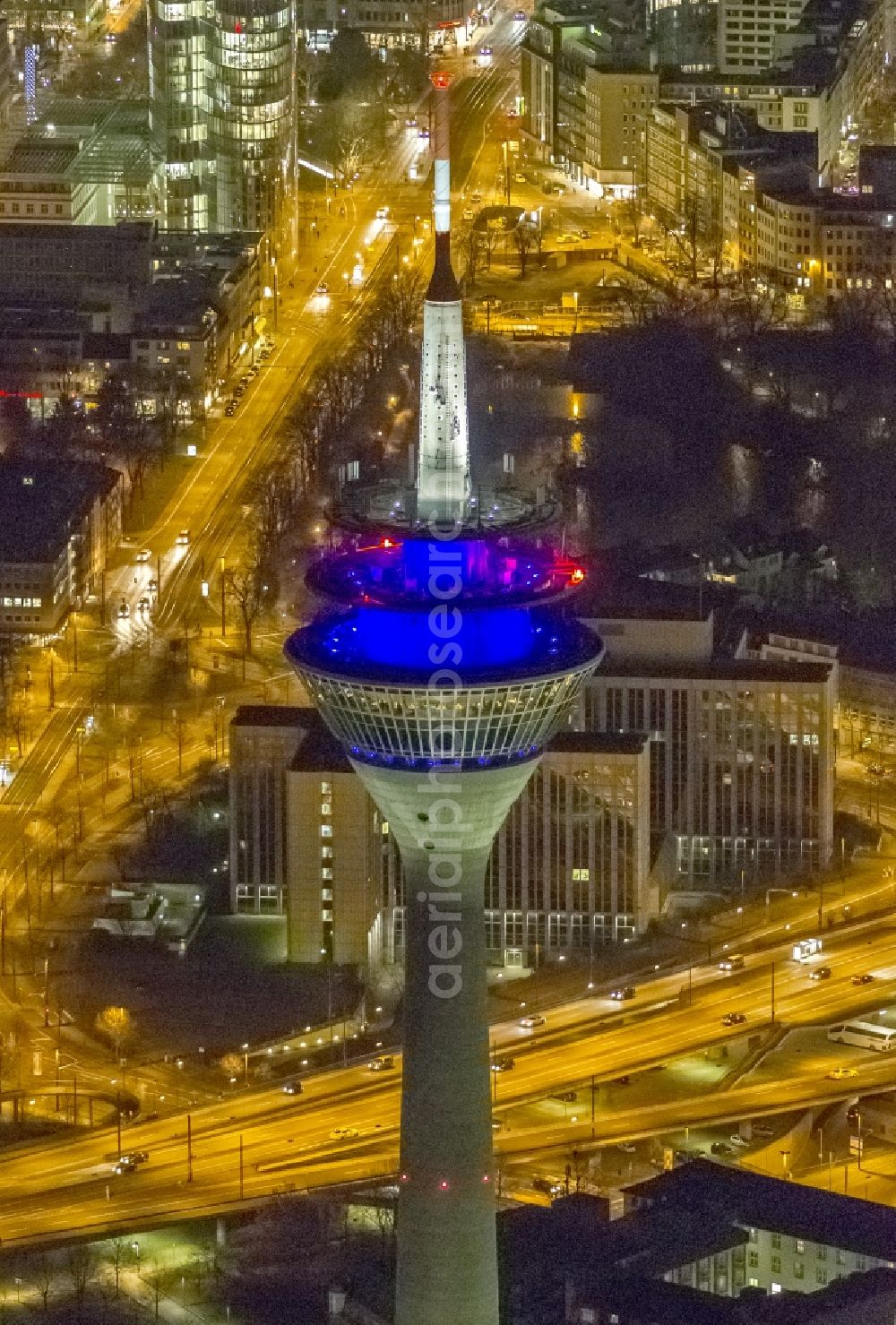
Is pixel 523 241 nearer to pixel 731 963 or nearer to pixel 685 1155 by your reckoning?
pixel 731 963

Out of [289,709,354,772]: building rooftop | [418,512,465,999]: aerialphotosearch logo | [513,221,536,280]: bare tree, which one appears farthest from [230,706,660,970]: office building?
[513,221,536,280]: bare tree

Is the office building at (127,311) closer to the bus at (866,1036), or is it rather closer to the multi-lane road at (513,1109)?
the multi-lane road at (513,1109)

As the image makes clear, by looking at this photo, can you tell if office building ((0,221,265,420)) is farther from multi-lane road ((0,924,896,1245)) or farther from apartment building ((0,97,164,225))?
multi-lane road ((0,924,896,1245))

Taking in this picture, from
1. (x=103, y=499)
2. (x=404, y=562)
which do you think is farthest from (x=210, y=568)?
(x=404, y=562)

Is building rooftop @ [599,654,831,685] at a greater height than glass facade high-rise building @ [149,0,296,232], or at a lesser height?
lesser

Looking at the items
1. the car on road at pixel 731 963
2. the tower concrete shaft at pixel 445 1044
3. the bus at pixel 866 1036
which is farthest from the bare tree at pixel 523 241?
the tower concrete shaft at pixel 445 1044

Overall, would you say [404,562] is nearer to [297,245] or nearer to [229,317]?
[229,317]

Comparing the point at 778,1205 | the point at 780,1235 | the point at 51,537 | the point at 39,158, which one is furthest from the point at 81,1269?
the point at 39,158
